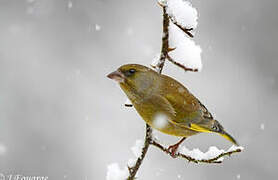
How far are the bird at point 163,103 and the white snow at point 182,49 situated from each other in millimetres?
266

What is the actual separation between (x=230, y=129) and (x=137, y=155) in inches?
228

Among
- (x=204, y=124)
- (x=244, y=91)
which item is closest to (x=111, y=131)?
(x=244, y=91)

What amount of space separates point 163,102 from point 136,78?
405 mm

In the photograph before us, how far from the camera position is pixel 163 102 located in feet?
10.5

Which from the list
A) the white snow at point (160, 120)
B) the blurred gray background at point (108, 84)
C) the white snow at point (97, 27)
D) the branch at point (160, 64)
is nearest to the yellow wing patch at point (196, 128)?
the white snow at point (160, 120)

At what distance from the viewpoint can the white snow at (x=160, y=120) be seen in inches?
120

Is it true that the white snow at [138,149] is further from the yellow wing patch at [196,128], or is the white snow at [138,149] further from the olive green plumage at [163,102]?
the yellow wing patch at [196,128]

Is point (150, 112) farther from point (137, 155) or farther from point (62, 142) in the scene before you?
point (62, 142)

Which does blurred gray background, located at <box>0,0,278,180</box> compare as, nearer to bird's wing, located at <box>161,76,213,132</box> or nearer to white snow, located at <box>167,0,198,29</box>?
bird's wing, located at <box>161,76,213,132</box>

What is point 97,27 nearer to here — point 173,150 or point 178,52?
point 173,150

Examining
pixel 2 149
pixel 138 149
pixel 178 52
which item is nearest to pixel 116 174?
pixel 138 149

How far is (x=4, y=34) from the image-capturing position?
883cm

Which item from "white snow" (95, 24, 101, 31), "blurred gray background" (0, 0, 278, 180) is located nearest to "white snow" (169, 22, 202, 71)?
"blurred gray background" (0, 0, 278, 180)

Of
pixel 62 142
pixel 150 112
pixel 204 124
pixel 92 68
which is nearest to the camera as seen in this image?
pixel 150 112
